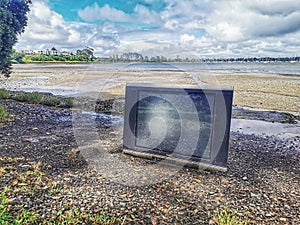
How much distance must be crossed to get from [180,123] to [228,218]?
1886 millimetres

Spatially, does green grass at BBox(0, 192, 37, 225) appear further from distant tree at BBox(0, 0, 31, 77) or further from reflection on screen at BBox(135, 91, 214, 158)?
distant tree at BBox(0, 0, 31, 77)

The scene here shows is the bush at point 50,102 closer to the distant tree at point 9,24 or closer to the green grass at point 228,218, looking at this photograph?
the distant tree at point 9,24

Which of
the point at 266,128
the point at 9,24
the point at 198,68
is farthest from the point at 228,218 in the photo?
the point at 198,68

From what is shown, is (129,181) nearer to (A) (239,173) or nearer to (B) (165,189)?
(B) (165,189)

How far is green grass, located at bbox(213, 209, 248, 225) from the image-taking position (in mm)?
2977

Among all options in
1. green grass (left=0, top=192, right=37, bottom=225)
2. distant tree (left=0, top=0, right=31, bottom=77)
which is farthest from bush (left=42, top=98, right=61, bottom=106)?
green grass (left=0, top=192, right=37, bottom=225)

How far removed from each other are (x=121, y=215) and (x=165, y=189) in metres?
0.92

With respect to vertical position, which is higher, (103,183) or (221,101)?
(221,101)

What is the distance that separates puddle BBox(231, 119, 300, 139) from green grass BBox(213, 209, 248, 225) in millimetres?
5011

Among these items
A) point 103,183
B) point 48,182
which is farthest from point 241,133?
point 48,182

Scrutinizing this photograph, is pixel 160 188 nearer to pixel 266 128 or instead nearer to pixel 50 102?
pixel 266 128

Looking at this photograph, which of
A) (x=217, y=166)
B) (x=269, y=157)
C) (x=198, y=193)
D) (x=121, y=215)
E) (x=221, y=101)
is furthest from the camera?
(x=269, y=157)

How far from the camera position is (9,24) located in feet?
30.6

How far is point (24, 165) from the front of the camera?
177 inches
